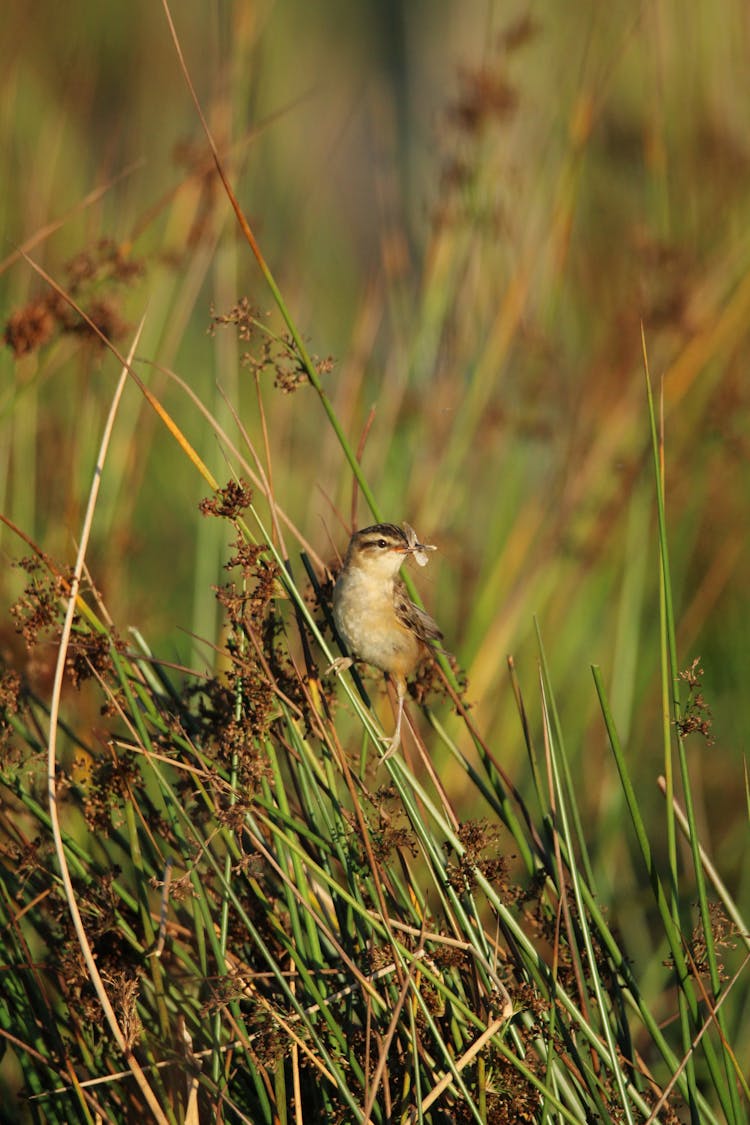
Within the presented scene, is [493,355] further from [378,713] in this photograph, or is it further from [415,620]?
[415,620]

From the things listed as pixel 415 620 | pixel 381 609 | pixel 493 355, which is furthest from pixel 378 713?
pixel 493 355

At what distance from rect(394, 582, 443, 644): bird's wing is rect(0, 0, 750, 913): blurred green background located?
0.51m

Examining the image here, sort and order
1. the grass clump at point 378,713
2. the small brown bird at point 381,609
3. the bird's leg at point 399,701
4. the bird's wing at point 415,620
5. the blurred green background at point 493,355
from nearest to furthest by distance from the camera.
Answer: the grass clump at point 378,713 < the bird's leg at point 399,701 < the small brown bird at point 381,609 < the bird's wing at point 415,620 < the blurred green background at point 493,355

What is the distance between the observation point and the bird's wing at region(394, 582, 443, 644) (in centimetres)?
230

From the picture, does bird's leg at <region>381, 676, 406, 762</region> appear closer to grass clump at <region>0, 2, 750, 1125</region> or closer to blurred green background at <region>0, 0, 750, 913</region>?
grass clump at <region>0, 2, 750, 1125</region>

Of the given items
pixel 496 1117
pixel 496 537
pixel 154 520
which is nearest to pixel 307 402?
pixel 154 520

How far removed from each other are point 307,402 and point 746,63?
6.51 ft

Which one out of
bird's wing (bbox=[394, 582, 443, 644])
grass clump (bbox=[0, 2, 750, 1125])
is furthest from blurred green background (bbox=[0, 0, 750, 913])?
bird's wing (bbox=[394, 582, 443, 644])

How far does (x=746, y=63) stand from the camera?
4.21m

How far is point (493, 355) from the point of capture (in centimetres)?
349

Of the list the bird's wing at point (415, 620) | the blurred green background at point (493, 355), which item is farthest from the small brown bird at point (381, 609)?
the blurred green background at point (493, 355)

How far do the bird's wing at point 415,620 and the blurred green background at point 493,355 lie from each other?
51 centimetres

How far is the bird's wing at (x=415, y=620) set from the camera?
7.54 ft

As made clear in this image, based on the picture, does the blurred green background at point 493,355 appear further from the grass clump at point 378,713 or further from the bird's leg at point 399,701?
the bird's leg at point 399,701
